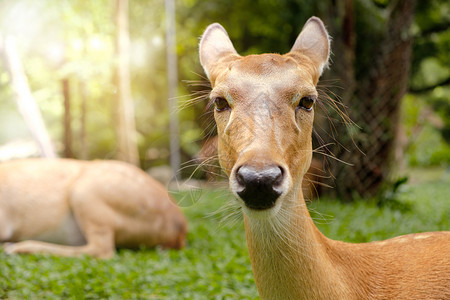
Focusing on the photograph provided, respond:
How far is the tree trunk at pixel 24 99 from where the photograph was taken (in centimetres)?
538

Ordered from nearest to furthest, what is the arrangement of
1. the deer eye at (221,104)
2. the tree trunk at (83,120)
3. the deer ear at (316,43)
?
1. the deer eye at (221,104)
2. the deer ear at (316,43)
3. the tree trunk at (83,120)

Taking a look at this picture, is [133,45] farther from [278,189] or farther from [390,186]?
[278,189]

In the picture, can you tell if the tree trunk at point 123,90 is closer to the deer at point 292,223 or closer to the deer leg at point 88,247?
the deer leg at point 88,247

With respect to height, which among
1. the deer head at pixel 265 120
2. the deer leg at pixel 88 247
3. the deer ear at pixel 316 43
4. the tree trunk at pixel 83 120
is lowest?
the deer leg at pixel 88 247

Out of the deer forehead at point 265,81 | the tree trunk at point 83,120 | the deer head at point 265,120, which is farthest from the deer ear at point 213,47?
the tree trunk at point 83,120

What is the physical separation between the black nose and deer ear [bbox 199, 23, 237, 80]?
0.77m

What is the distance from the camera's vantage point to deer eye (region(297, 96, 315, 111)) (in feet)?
6.21

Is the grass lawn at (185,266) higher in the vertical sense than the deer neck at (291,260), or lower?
lower

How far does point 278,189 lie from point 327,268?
1.72ft

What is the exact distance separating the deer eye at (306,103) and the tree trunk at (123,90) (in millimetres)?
5756

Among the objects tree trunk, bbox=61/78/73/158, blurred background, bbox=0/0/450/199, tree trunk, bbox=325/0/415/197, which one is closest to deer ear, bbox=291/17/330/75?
blurred background, bbox=0/0/450/199

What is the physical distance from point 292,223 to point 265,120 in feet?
1.35

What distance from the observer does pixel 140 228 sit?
475cm

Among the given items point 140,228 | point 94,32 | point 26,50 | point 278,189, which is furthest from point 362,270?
point 94,32
